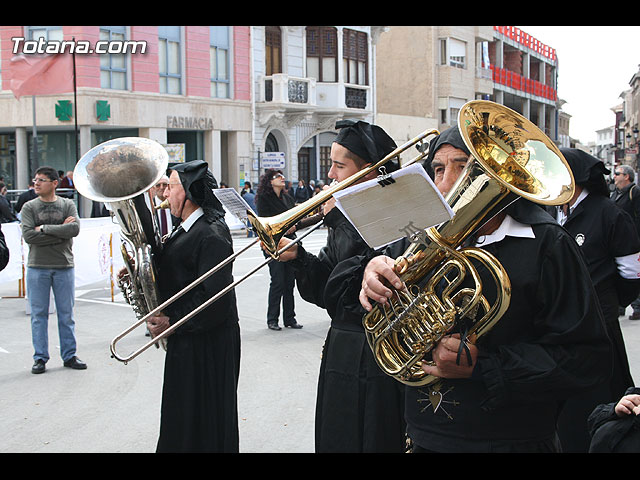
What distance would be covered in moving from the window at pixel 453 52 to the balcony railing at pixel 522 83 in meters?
3.83

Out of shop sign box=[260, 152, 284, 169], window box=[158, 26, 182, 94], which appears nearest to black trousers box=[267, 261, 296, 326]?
shop sign box=[260, 152, 284, 169]

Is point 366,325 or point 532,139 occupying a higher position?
point 532,139

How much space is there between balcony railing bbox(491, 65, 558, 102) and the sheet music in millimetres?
48299

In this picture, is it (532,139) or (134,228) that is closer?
(532,139)

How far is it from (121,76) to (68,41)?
275cm

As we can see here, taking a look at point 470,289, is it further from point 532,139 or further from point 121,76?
point 121,76

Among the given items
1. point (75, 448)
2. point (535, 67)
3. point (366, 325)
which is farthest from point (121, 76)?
point (535, 67)

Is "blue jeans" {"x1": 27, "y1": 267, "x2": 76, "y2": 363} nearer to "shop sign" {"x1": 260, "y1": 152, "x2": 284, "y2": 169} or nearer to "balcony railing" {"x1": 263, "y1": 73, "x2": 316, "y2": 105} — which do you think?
"shop sign" {"x1": 260, "y1": 152, "x2": 284, "y2": 169}

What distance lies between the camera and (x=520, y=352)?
248 cm

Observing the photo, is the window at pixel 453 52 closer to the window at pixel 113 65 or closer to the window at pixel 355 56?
the window at pixel 355 56

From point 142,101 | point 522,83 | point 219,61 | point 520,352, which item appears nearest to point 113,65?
point 142,101

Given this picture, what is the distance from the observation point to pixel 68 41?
23.7m

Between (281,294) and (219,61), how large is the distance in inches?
844
